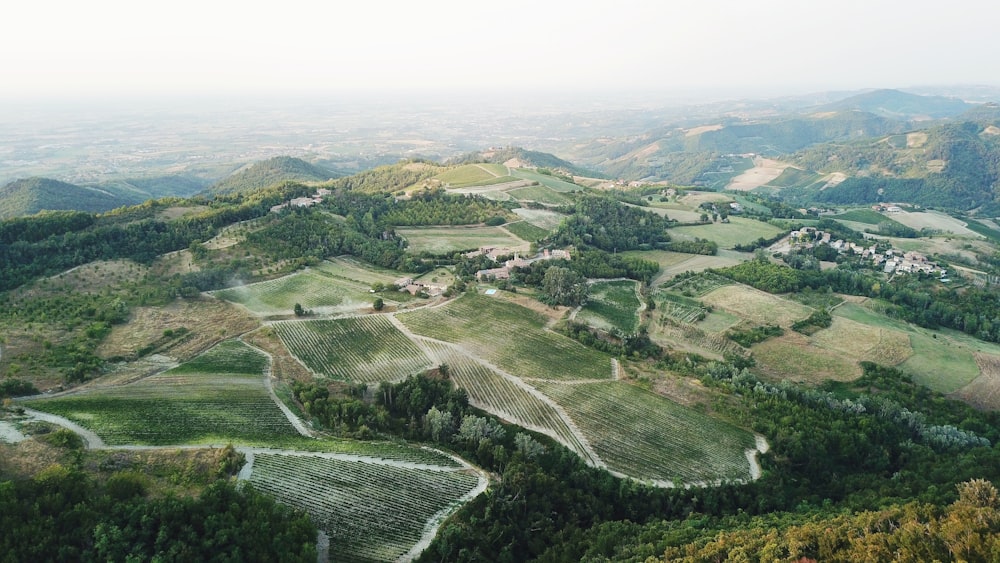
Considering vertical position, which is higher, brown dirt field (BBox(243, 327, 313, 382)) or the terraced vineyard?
brown dirt field (BBox(243, 327, 313, 382))

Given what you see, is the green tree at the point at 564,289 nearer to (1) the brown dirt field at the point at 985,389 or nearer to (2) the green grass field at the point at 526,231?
(2) the green grass field at the point at 526,231

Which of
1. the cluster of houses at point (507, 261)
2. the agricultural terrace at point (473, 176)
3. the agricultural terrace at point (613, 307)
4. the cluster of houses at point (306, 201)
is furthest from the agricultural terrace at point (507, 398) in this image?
the agricultural terrace at point (473, 176)

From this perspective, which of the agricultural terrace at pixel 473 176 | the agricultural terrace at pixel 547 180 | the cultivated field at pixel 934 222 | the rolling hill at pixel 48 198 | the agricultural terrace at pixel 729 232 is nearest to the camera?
the agricultural terrace at pixel 729 232

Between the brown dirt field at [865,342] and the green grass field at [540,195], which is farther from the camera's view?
the green grass field at [540,195]

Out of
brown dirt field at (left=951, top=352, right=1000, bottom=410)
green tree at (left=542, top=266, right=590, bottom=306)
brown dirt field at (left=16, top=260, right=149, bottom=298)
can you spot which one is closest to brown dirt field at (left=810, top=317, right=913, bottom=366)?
brown dirt field at (left=951, top=352, right=1000, bottom=410)

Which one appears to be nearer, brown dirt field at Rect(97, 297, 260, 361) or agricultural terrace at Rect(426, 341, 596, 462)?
agricultural terrace at Rect(426, 341, 596, 462)

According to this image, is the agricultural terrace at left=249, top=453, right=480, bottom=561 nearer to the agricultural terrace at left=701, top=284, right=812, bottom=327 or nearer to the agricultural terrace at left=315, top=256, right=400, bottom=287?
the agricultural terrace at left=315, top=256, right=400, bottom=287

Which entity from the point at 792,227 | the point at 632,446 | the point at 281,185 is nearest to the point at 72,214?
the point at 281,185
